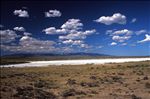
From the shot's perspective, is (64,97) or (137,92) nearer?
(64,97)

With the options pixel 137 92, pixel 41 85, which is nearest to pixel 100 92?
pixel 137 92

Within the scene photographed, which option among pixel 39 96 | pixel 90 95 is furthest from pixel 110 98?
pixel 39 96

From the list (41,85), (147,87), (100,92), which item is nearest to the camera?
(100,92)

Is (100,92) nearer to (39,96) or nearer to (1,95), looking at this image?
(39,96)

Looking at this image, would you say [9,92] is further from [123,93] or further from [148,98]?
[148,98]

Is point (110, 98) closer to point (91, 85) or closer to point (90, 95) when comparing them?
point (90, 95)

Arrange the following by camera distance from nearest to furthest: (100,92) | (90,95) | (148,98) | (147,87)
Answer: (148,98) → (90,95) → (100,92) → (147,87)

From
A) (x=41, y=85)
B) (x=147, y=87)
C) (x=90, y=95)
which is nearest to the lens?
(x=90, y=95)

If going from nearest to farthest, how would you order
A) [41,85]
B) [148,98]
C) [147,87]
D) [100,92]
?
1. [148,98]
2. [100,92]
3. [147,87]
4. [41,85]

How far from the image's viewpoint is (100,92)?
838 inches

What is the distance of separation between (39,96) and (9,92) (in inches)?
131

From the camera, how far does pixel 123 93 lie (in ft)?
67.1

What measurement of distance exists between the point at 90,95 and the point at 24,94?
195 inches

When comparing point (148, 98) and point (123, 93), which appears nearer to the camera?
point (148, 98)
